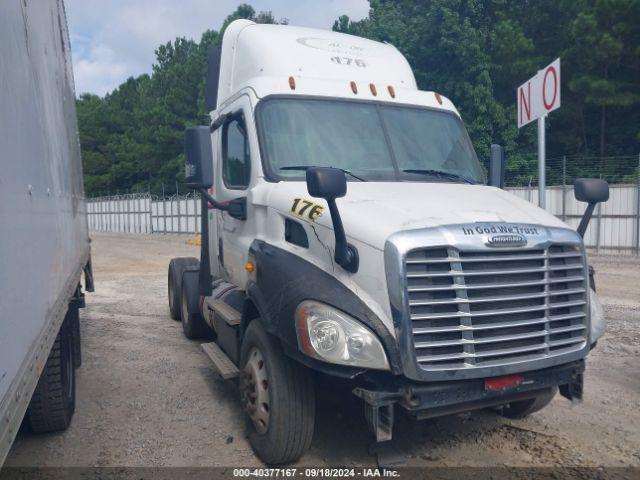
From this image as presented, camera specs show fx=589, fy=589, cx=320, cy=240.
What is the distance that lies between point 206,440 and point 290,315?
1.54m

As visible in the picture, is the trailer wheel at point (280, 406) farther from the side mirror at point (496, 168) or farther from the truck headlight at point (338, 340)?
the side mirror at point (496, 168)

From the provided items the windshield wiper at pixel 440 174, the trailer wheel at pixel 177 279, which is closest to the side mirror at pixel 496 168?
the windshield wiper at pixel 440 174

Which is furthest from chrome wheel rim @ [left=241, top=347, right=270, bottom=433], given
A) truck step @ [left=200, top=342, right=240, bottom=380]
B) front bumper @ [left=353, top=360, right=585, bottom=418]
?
front bumper @ [left=353, top=360, right=585, bottom=418]

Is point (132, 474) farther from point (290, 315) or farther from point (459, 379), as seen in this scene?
point (459, 379)

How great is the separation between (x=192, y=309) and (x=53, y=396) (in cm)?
301

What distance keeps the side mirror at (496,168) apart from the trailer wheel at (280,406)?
2611 mm

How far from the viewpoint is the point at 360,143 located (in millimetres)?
4875

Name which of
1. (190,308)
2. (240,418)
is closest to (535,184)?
(190,308)

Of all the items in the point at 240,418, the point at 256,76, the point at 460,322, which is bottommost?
the point at 240,418

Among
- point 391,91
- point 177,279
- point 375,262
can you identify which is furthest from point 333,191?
point 177,279

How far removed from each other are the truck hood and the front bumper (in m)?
0.86

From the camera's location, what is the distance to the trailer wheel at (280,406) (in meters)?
3.87

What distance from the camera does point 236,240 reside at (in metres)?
5.46

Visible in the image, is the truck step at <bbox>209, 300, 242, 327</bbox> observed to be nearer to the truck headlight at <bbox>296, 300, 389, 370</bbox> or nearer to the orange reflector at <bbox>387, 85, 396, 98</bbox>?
the truck headlight at <bbox>296, 300, 389, 370</bbox>
